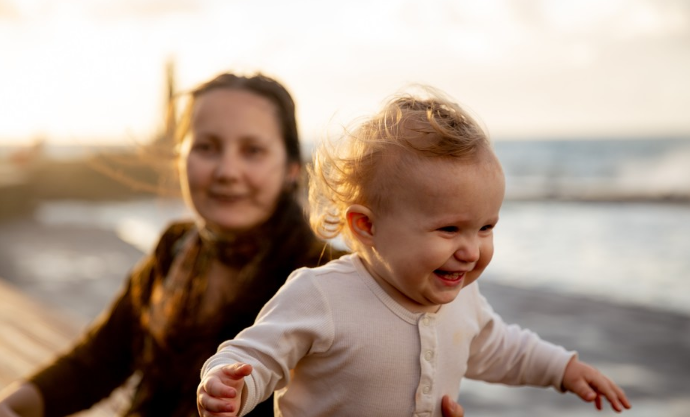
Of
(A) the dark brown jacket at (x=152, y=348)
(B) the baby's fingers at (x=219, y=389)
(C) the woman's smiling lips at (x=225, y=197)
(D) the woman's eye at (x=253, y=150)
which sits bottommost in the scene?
(A) the dark brown jacket at (x=152, y=348)

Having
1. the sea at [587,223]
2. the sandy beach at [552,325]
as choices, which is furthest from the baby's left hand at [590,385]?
the sandy beach at [552,325]

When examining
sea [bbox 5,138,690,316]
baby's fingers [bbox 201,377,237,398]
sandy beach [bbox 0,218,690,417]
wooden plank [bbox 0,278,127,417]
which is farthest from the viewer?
sea [bbox 5,138,690,316]

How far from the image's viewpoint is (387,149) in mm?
1270

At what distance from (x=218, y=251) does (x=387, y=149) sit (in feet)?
2.69

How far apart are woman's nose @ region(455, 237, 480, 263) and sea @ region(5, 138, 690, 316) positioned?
4.85 feet

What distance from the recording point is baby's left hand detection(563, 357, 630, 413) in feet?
4.73

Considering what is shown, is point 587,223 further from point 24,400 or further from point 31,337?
point 24,400

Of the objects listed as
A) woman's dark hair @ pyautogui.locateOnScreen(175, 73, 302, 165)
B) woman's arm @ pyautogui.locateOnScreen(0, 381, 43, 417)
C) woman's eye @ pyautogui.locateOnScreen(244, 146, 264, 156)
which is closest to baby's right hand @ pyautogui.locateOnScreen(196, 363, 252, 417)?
woman's eye @ pyautogui.locateOnScreen(244, 146, 264, 156)

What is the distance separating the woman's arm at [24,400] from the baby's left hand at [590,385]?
139cm

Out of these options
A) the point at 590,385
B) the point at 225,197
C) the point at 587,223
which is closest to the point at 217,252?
the point at 225,197

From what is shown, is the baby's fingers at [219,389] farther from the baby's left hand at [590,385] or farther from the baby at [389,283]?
the baby's left hand at [590,385]

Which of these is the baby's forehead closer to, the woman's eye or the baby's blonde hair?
the baby's blonde hair

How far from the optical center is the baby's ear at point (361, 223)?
1.30 metres

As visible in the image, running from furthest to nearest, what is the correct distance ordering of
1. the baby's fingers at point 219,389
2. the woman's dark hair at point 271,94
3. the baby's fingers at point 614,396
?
the woman's dark hair at point 271,94, the baby's fingers at point 614,396, the baby's fingers at point 219,389
